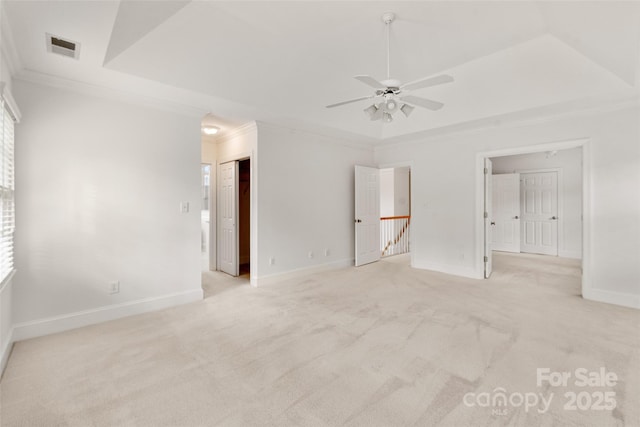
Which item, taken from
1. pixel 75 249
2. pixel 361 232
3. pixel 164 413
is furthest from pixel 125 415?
pixel 361 232

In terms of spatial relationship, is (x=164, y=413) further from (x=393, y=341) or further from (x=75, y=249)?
(x=75, y=249)

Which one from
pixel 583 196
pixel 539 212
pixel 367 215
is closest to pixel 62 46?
pixel 367 215

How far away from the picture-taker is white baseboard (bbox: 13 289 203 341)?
274cm

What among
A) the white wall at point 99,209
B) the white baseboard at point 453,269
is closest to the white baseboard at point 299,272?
the white wall at point 99,209

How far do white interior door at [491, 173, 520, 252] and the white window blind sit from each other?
8.39 meters

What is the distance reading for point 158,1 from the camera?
227 cm

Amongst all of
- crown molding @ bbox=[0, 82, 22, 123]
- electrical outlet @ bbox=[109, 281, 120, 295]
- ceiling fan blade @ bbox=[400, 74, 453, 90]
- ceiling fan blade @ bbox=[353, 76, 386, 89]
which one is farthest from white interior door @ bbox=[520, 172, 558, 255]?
crown molding @ bbox=[0, 82, 22, 123]

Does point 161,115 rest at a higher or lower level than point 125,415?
higher

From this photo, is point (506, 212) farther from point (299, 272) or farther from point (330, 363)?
point (330, 363)

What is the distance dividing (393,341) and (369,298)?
121 centimetres

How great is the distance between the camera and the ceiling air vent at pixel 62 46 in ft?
7.47

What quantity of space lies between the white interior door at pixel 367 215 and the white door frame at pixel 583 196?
6.37 ft

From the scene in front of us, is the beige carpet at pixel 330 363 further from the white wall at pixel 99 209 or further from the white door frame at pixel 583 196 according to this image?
the white door frame at pixel 583 196

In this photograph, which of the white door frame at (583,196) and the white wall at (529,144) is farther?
the white door frame at (583,196)
